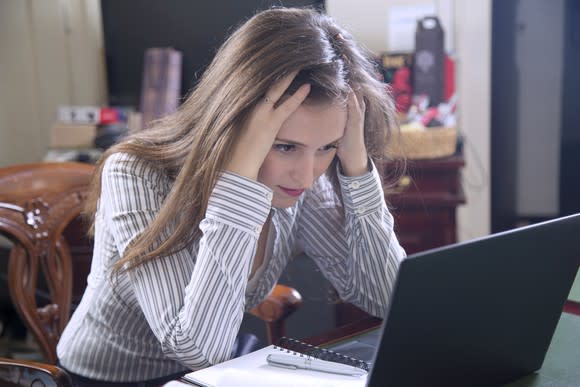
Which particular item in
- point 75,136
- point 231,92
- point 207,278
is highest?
point 231,92

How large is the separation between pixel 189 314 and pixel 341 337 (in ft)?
0.70

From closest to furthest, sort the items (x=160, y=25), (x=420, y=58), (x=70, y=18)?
(x=420, y=58), (x=160, y=25), (x=70, y=18)

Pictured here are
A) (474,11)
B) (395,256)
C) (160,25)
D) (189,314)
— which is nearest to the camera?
(189,314)

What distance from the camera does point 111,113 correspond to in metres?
2.99

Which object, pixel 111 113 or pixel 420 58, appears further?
pixel 111 113

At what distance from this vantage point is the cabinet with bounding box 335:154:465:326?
7.57 feet

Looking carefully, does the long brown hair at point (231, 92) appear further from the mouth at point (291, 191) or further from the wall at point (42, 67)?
the wall at point (42, 67)

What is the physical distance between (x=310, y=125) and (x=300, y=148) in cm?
4

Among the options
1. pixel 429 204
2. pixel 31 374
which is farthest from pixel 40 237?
pixel 429 204

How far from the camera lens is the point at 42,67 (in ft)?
10.9

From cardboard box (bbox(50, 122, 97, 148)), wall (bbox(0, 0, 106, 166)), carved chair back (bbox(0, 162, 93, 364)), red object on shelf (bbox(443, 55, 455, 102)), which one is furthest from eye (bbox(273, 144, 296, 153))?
wall (bbox(0, 0, 106, 166))

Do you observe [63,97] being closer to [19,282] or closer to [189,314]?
[19,282]

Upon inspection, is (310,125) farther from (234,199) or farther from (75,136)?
(75,136)

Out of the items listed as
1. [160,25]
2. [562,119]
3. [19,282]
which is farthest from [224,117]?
[160,25]
